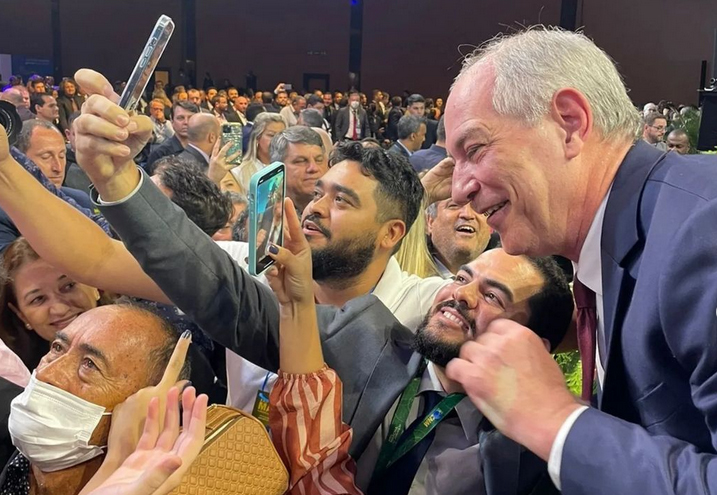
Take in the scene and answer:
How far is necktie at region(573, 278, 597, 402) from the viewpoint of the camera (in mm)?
1188

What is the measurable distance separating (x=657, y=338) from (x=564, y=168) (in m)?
0.28

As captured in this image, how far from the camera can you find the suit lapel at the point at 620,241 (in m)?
0.99

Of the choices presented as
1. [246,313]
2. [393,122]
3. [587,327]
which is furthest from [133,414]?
[393,122]

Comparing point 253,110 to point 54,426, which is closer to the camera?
point 54,426

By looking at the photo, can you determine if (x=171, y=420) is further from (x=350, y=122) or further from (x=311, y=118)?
(x=350, y=122)

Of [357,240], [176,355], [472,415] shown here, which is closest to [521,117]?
[472,415]

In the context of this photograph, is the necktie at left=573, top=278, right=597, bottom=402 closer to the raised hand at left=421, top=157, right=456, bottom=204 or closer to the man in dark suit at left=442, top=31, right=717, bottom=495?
the man in dark suit at left=442, top=31, right=717, bottom=495

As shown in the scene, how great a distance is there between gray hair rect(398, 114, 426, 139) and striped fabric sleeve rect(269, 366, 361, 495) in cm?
525

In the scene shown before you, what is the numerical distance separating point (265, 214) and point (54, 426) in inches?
21.4

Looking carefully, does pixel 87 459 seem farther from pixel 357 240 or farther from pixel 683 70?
pixel 683 70

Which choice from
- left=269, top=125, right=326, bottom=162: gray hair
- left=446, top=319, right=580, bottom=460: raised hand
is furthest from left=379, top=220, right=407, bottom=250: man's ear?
left=269, top=125, right=326, bottom=162: gray hair

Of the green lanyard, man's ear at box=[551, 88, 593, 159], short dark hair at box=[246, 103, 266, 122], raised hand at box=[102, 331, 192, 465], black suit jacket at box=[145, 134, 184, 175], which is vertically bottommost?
short dark hair at box=[246, 103, 266, 122]

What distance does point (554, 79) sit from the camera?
1035 millimetres

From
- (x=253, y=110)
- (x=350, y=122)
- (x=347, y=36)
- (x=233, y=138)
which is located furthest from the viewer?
(x=347, y=36)
